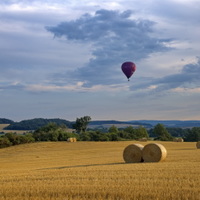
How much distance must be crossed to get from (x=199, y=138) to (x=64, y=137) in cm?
5236

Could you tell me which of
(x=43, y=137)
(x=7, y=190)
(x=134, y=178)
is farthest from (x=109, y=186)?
(x=43, y=137)

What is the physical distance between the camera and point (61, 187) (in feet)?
39.5

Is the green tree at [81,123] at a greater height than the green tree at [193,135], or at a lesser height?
greater

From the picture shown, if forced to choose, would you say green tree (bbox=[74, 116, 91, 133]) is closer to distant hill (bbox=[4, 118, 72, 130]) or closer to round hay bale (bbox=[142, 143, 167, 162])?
distant hill (bbox=[4, 118, 72, 130])

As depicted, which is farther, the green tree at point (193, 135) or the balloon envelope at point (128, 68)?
the green tree at point (193, 135)

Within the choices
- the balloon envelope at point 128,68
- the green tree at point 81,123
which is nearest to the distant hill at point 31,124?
the green tree at point 81,123

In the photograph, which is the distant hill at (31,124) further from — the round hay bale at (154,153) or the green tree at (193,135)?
the round hay bale at (154,153)

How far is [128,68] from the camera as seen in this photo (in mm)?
37875

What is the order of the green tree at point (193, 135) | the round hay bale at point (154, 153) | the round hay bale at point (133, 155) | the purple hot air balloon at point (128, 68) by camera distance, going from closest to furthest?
the round hay bale at point (154, 153), the round hay bale at point (133, 155), the purple hot air balloon at point (128, 68), the green tree at point (193, 135)

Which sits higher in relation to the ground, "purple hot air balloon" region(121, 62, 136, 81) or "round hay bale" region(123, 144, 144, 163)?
"purple hot air balloon" region(121, 62, 136, 81)

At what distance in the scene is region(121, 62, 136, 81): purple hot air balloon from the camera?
37906mm

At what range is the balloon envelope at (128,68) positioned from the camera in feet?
124

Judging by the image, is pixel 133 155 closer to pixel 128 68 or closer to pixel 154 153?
pixel 154 153

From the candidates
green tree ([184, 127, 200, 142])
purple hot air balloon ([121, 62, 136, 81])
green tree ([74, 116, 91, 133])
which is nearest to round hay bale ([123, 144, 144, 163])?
purple hot air balloon ([121, 62, 136, 81])
